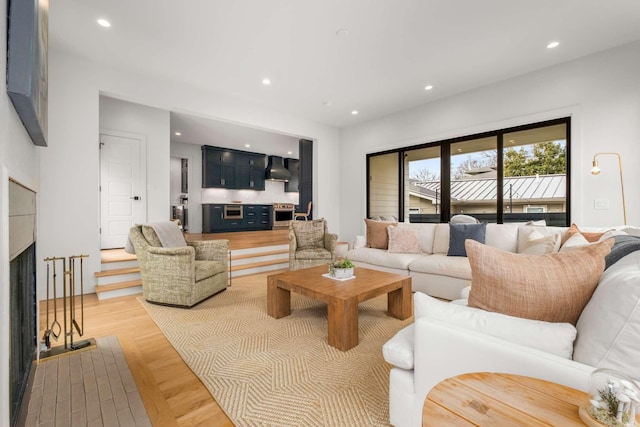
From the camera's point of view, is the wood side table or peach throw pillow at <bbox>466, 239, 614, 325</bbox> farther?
peach throw pillow at <bbox>466, 239, 614, 325</bbox>

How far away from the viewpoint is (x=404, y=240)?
405cm

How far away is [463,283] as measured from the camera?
3176 mm

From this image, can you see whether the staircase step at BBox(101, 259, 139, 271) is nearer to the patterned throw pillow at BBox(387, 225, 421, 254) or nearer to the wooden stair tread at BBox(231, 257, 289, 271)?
the wooden stair tread at BBox(231, 257, 289, 271)

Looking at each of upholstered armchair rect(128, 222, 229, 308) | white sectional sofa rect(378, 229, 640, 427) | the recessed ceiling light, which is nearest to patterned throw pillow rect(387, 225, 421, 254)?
upholstered armchair rect(128, 222, 229, 308)

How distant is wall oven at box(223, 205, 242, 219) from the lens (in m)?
8.41

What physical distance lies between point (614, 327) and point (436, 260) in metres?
2.63

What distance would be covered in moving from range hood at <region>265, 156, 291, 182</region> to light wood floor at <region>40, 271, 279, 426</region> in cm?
659

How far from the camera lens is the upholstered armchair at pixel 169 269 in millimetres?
3076

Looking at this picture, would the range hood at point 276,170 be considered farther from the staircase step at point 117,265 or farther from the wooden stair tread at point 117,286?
the wooden stair tread at point 117,286

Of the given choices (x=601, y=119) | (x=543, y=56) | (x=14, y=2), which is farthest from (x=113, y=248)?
(x=601, y=119)

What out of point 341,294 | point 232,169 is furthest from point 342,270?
point 232,169

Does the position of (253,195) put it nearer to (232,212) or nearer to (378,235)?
(232,212)

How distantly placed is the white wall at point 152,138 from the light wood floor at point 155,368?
208 cm

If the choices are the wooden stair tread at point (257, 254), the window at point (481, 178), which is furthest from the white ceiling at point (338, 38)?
the wooden stair tread at point (257, 254)
